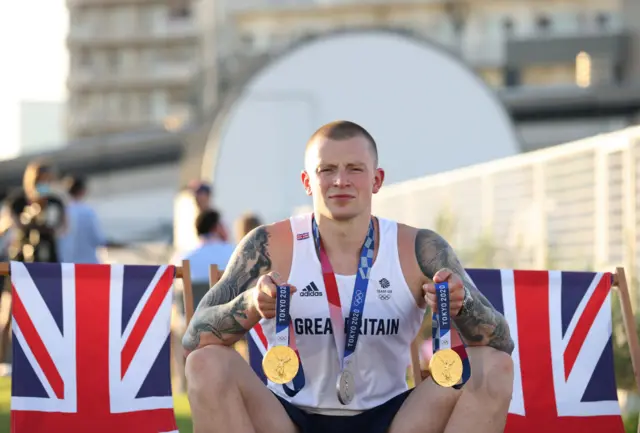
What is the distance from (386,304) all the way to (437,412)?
44 centimetres

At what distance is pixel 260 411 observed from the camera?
5.33 meters

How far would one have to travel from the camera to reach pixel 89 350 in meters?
6.38

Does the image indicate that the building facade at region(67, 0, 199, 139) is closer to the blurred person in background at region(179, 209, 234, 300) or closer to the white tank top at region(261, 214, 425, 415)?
the blurred person in background at region(179, 209, 234, 300)

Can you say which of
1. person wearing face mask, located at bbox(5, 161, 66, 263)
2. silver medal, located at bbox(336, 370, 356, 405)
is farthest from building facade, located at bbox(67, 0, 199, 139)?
silver medal, located at bbox(336, 370, 356, 405)

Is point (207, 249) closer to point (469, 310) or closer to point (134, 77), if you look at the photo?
point (469, 310)

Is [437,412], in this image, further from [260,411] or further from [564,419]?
[564,419]

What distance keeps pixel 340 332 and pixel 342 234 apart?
1.24 ft

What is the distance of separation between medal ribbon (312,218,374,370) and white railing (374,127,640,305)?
14.8 feet

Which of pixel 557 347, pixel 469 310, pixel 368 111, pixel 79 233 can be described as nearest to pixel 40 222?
pixel 79 233

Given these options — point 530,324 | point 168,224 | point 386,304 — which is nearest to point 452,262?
point 386,304

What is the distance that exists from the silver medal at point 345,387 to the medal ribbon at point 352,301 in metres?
0.03

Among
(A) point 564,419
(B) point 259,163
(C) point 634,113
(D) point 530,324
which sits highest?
(C) point 634,113

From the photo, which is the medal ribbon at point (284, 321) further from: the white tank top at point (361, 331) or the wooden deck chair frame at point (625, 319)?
the wooden deck chair frame at point (625, 319)

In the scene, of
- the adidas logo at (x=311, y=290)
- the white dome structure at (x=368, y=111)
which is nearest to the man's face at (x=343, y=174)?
the adidas logo at (x=311, y=290)
